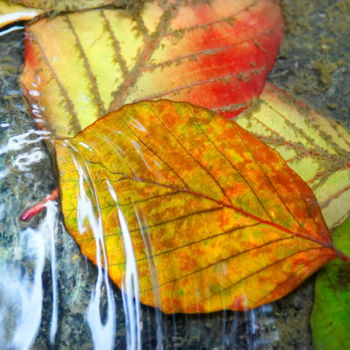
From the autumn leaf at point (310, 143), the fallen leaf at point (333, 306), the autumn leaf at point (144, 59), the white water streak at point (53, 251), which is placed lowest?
the fallen leaf at point (333, 306)

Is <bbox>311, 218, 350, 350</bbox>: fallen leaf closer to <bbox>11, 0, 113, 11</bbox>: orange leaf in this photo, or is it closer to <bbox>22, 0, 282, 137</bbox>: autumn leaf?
<bbox>22, 0, 282, 137</bbox>: autumn leaf

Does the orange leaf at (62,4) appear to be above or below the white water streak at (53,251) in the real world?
above

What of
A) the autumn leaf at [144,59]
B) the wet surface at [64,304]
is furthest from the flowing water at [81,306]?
the autumn leaf at [144,59]

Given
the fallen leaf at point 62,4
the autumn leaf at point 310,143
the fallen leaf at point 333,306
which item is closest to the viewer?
the fallen leaf at point 333,306

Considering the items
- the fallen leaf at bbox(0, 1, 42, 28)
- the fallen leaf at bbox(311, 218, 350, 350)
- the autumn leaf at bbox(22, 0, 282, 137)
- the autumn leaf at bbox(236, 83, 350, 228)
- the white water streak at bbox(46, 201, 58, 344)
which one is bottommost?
the fallen leaf at bbox(311, 218, 350, 350)

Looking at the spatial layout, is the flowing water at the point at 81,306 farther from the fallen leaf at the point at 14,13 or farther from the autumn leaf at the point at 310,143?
the fallen leaf at the point at 14,13

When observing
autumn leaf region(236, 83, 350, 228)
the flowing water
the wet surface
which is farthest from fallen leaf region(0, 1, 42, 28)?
autumn leaf region(236, 83, 350, 228)

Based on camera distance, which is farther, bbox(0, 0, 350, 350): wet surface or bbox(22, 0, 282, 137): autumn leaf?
bbox(22, 0, 282, 137): autumn leaf
